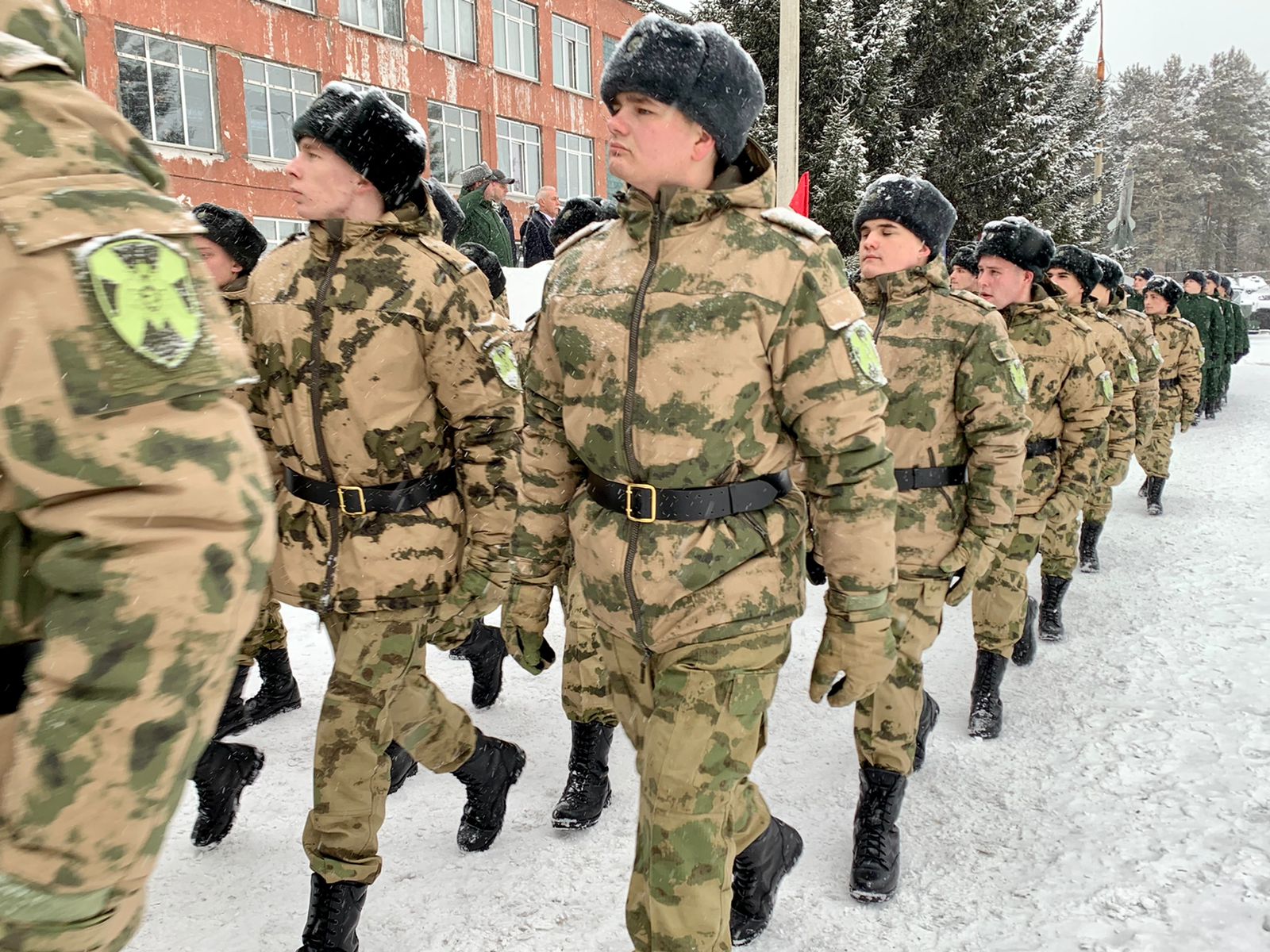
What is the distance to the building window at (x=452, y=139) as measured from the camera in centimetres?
2386

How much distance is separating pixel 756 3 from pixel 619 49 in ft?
51.2

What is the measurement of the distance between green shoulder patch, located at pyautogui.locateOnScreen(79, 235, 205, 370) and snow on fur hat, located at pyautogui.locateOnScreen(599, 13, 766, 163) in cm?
151

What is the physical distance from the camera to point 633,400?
89.0 inches

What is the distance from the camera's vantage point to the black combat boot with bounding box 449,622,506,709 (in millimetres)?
4727

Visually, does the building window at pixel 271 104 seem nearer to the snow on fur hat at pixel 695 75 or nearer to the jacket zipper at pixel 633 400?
the snow on fur hat at pixel 695 75

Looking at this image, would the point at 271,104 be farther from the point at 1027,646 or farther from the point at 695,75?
the point at 695,75

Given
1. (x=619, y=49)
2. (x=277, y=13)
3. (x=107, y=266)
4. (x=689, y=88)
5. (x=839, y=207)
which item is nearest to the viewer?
(x=107, y=266)

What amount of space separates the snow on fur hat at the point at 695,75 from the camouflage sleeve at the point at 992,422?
1639 millimetres

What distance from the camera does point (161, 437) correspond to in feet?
3.15

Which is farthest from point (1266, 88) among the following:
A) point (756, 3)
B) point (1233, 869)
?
point (1233, 869)

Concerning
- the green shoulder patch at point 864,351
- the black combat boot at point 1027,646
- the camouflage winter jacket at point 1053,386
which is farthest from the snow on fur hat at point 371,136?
the black combat boot at point 1027,646

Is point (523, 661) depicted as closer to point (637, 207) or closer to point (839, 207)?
point (637, 207)

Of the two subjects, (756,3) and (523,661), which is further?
(756,3)

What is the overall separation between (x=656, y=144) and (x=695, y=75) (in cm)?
18
